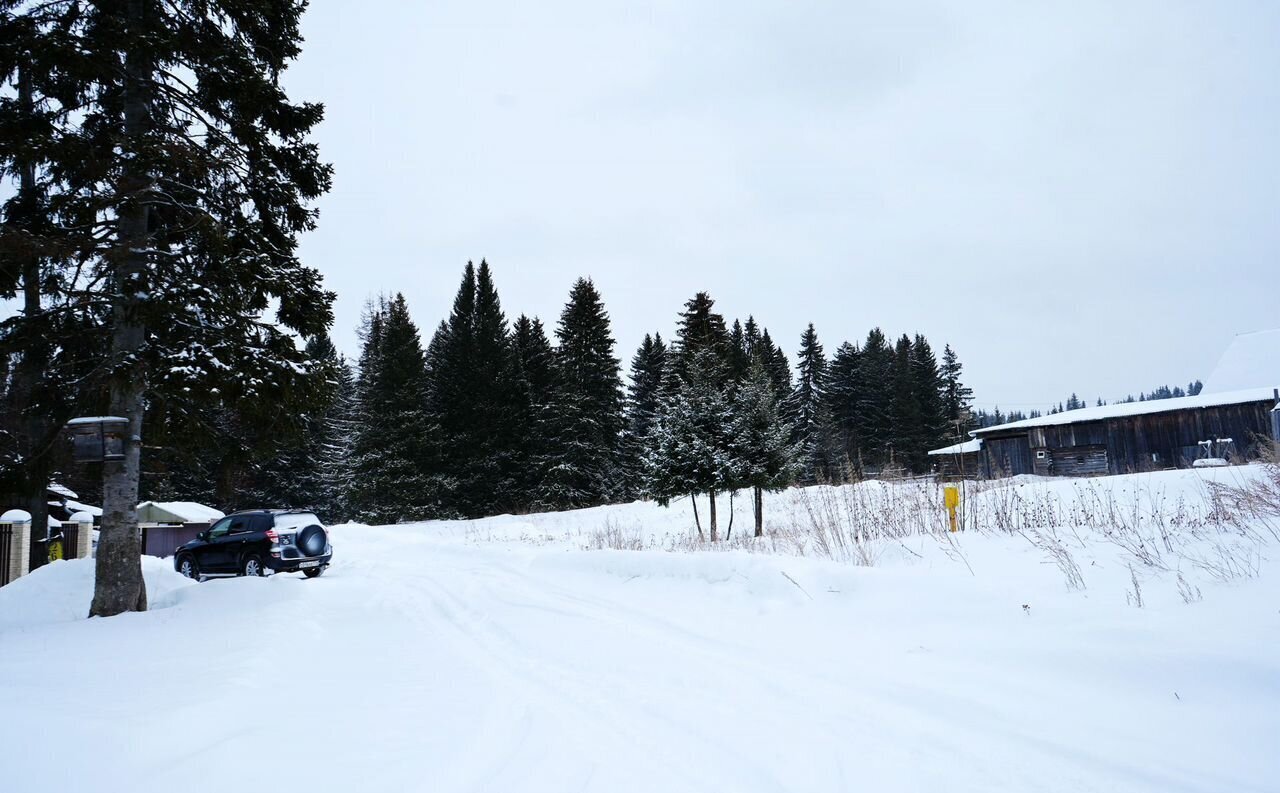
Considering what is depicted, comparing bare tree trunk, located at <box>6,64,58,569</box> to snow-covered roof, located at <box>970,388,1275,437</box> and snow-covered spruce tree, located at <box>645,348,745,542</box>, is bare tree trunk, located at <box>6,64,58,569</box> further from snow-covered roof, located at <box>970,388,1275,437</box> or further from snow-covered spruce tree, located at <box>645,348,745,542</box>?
snow-covered roof, located at <box>970,388,1275,437</box>

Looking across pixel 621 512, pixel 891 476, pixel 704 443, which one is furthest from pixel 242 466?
pixel 621 512

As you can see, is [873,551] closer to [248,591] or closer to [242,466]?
[248,591]

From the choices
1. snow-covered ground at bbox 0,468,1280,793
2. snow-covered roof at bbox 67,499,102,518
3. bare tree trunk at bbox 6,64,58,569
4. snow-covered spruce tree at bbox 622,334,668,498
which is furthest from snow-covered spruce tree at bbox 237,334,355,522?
snow-covered ground at bbox 0,468,1280,793

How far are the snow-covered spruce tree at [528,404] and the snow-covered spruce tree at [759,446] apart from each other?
856 inches

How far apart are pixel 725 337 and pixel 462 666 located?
126 feet

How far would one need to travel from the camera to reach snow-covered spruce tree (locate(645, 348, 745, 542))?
20562 mm

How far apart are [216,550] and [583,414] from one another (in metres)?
27.1

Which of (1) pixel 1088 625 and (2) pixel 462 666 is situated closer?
(1) pixel 1088 625

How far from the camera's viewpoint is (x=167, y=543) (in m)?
27.8

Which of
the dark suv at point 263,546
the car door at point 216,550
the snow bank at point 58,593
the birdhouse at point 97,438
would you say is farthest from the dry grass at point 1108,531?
the car door at point 216,550

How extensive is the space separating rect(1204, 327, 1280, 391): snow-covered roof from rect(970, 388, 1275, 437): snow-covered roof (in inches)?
169

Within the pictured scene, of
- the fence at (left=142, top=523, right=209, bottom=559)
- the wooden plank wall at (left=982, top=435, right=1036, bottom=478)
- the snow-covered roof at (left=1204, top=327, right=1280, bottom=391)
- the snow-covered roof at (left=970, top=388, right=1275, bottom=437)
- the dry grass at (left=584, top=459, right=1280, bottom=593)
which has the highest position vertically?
the snow-covered roof at (left=1204, top=327, right=1280, bottom=391)

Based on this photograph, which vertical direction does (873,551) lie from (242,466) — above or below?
below

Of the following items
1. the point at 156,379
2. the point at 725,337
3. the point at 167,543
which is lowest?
the point at 167,543
